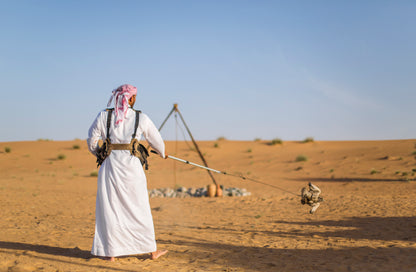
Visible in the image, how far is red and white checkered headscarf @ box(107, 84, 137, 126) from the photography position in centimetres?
507

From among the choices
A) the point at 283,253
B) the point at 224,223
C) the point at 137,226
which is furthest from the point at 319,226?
the point at 137,226

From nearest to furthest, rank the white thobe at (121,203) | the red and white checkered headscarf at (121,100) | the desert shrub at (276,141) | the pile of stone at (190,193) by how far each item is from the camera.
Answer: the white thobe at (121,203), the red and white checkered headscarf at (121,100), the pile of stone at (190,193), the desert shrub at (276,141)

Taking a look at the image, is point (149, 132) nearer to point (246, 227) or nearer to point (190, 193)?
point (246, 227)

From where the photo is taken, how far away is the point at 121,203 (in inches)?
196

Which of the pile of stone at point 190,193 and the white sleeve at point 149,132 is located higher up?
the white sleeve at point 149,132

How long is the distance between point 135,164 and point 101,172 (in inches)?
18.2

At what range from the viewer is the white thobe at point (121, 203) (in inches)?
194

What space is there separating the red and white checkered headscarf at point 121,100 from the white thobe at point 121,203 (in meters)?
0.08

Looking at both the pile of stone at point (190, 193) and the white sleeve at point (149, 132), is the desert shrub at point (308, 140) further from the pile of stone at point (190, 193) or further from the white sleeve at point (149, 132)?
the white sleeve at point (149, 132)

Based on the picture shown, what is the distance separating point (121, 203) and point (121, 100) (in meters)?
1.38

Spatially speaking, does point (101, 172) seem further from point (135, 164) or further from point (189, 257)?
point (189, 257)

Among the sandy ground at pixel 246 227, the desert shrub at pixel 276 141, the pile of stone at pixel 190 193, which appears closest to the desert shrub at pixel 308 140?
the desert shrub at pixel 276 141

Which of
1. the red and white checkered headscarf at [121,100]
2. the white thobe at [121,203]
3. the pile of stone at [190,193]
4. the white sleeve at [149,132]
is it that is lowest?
the pile of stone at [190,193]

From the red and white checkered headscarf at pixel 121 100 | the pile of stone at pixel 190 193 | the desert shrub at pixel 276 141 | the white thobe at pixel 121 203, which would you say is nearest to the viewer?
the white thobe at pixel 121 203
